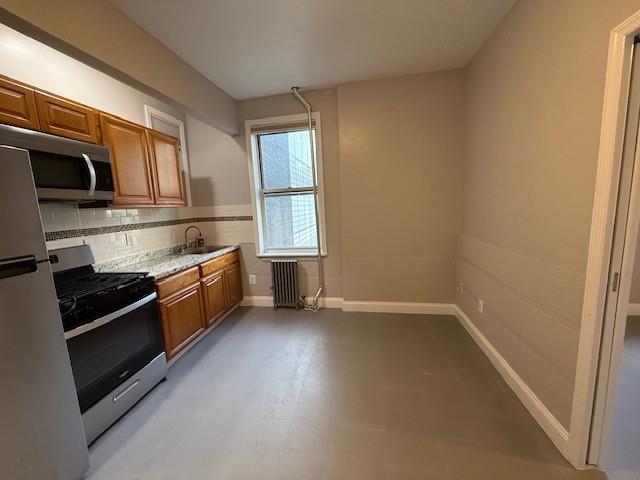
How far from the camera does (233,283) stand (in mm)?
3486

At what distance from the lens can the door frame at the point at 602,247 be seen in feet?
3.65

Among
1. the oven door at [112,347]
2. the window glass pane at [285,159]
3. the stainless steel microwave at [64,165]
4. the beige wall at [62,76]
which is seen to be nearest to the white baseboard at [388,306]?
the window glass pane at [285,159]

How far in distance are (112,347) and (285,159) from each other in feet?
8.68

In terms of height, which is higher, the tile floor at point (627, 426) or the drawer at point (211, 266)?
the drawer at point (211, 266)

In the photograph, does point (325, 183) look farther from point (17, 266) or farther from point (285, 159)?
point (17, 266)

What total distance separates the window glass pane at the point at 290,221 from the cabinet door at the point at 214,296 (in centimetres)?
85

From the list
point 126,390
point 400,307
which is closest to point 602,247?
point 400,307

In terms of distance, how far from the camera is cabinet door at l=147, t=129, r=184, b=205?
Answer: 2600 mm

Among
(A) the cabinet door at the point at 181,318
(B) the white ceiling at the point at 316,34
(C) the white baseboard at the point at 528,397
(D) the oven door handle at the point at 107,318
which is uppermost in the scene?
(B) the white ceiling at the point at 316,34

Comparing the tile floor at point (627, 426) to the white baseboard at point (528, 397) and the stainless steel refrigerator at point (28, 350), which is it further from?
A: the stainless steel refrigerator at point (28, 350)

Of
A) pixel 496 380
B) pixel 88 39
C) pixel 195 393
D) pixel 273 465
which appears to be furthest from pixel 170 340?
pixel 496 380

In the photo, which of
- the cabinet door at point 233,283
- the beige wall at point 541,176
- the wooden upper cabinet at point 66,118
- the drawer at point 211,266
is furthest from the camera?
the cabinet door at point 233,283

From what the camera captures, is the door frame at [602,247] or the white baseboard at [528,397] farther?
the white baseboard at [528,397]

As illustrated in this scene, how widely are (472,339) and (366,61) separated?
2893 mm
